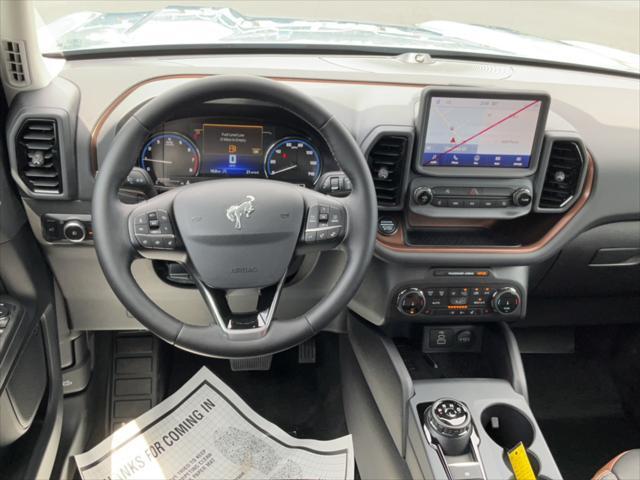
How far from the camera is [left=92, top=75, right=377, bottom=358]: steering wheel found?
996 millimetres

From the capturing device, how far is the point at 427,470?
127 centimetres

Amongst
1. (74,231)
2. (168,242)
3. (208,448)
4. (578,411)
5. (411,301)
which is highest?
(168,242)

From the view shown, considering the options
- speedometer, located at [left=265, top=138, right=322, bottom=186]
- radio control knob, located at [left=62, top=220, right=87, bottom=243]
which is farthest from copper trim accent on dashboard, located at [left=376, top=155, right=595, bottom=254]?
radio control knob, located at [left=62, top=220, right=87, bottom=243]

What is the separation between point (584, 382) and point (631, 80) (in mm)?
983

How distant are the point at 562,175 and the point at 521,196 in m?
0.11

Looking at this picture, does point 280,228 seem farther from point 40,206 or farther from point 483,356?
point 483,356

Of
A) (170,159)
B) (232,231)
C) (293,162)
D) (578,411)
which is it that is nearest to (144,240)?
(232,231)

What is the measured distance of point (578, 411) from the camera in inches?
76.7

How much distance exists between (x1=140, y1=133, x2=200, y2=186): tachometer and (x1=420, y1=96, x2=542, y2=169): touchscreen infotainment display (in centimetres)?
48

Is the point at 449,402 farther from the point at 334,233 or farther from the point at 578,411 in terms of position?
the point at 578,411

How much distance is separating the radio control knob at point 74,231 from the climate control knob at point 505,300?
91 centimetres

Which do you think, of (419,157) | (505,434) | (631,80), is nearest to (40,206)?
(419,157)

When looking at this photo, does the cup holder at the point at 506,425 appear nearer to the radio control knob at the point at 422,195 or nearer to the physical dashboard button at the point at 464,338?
the physical dashboard button at the point at 464,338

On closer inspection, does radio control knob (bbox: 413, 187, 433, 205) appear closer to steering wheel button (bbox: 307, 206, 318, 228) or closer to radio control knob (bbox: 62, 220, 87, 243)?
steering wheel button (bbox: 307, 206, 318, 228)
